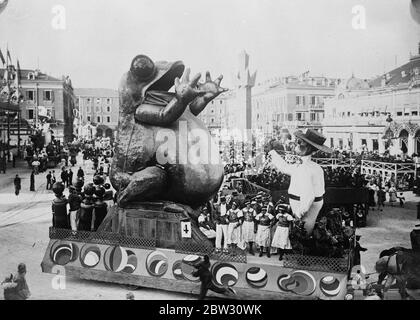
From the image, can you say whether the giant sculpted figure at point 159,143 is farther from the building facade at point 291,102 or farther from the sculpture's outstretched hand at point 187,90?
the building facade at point 291,102

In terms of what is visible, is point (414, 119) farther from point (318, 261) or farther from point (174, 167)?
point (174, 167)

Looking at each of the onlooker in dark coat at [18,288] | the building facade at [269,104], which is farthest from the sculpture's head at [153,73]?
the onlooker in dark coat at [18,288]

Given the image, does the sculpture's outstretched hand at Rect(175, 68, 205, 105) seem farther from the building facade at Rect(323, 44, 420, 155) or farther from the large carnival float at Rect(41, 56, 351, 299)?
the building facade at Rect(323, 44, 420, 155)

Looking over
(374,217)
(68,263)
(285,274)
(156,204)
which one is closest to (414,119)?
(374,217)

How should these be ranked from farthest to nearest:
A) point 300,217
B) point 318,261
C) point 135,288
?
point 300,217 < point 135,288 < point 318,261

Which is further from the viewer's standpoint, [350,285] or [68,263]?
[68,263]

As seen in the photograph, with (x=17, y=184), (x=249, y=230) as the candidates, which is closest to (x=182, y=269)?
(x=249, y=230)

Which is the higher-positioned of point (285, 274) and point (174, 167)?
point (174, 167)
